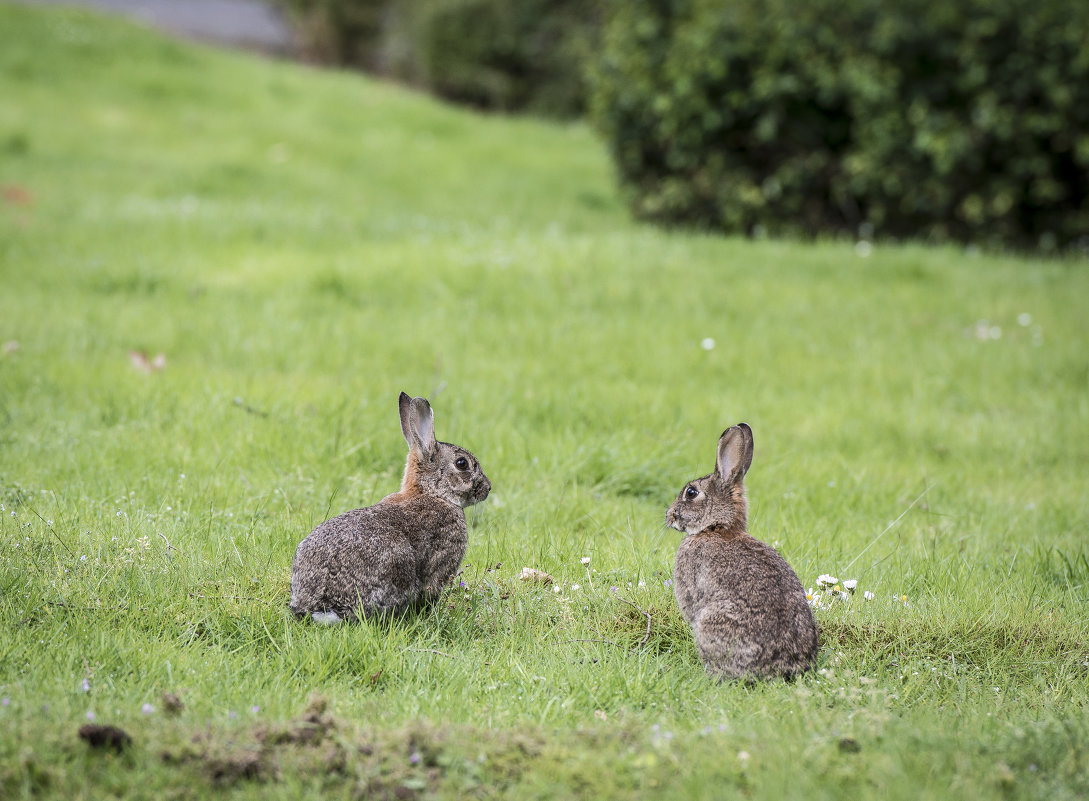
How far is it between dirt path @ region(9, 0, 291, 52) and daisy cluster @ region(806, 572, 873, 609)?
1112 inches

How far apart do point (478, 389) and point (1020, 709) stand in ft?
12.6

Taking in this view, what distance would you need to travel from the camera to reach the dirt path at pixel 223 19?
2962cm

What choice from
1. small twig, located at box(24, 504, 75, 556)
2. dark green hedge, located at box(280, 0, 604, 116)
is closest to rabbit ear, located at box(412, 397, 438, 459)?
small twig, located at box(24, 504, 75, 556)

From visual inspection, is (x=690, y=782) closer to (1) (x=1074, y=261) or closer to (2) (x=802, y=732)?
(2) (x=802, y=732)

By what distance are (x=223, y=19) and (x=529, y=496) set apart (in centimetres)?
2931

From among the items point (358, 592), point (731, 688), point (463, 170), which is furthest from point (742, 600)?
point (463, 170)

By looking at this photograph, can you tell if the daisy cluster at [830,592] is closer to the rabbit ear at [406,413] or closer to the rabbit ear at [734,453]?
the rabbit ear at [734,453]

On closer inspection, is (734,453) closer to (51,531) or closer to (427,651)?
(427,651)

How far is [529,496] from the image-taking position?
5.41 metres

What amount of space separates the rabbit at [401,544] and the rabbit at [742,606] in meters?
0.94

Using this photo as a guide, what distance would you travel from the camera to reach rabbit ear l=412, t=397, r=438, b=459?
4344 millimetres

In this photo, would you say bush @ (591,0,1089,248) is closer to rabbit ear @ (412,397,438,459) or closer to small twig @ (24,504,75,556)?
rabbit ear @ (412,397,438,459)

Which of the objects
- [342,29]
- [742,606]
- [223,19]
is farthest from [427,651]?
[223,19]

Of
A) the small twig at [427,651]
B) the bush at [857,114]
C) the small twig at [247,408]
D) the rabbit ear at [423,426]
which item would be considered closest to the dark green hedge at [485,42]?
the bush at [857,114]
